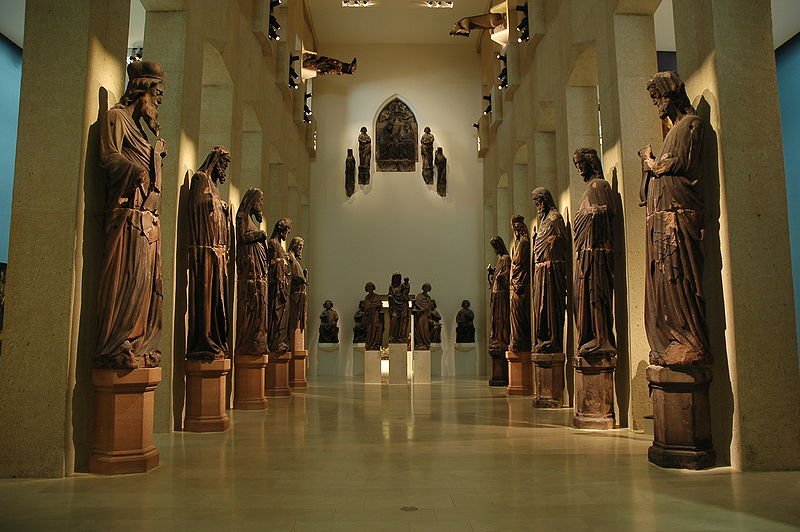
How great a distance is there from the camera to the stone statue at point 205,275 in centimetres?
757

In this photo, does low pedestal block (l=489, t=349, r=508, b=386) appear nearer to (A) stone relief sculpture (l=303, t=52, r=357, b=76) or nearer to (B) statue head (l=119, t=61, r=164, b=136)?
(A) stone relief sculpture (l=303, t=52, r=357, b=76)

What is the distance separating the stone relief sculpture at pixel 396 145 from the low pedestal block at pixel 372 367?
291 inches

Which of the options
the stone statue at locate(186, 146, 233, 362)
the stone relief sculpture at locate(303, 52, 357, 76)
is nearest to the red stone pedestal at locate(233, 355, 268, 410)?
the stone statue at locate(186, 146, 233, 362)

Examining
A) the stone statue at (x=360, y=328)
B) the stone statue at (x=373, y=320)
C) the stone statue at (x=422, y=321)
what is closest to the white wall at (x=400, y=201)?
the stone statue at (x=360, y=328)

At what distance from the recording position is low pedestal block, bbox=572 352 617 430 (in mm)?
7559

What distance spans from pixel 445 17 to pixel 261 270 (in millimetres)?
14157

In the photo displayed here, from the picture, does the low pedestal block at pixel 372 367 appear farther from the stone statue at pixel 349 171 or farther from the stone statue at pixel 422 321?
the stone statue at pixel 349 171

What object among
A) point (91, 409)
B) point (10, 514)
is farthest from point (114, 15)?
point (10, 514)

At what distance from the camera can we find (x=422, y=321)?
18891 millimetres

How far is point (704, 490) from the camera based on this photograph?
4477 millimetres

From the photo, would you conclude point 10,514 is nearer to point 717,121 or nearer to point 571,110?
point 717,121

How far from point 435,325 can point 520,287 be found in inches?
321

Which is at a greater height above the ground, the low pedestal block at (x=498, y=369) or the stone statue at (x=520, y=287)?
the stone statue at (x=520, y=287)

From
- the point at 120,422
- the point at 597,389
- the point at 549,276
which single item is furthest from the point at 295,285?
the point at 120,422
